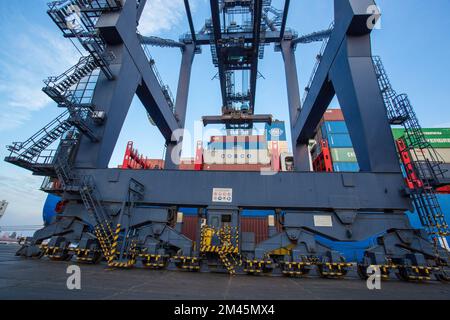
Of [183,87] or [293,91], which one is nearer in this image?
[293,91]

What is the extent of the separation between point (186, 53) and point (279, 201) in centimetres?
1418

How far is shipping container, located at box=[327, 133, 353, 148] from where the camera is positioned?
63.9ft

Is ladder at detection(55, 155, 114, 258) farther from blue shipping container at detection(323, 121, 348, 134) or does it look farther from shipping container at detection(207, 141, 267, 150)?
blue shipping container at detection(323, 121, 348, 134)

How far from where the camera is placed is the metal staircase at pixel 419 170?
6.43 m

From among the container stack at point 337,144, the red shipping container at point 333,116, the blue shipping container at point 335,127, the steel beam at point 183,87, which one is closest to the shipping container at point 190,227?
the steel beam at point 183,87

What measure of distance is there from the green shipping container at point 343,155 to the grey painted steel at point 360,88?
1133 cm

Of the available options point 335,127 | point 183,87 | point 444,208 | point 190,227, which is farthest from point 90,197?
point 335,127

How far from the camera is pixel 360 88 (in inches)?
311

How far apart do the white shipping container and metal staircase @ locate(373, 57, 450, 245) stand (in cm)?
1542

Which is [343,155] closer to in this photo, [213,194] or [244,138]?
[244,138]

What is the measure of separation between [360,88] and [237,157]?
16.5m

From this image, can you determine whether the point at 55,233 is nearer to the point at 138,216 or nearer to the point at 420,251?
the point at 138,216

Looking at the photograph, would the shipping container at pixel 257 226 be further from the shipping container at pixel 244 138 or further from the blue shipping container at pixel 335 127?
the shipping container at pixel 244 138
